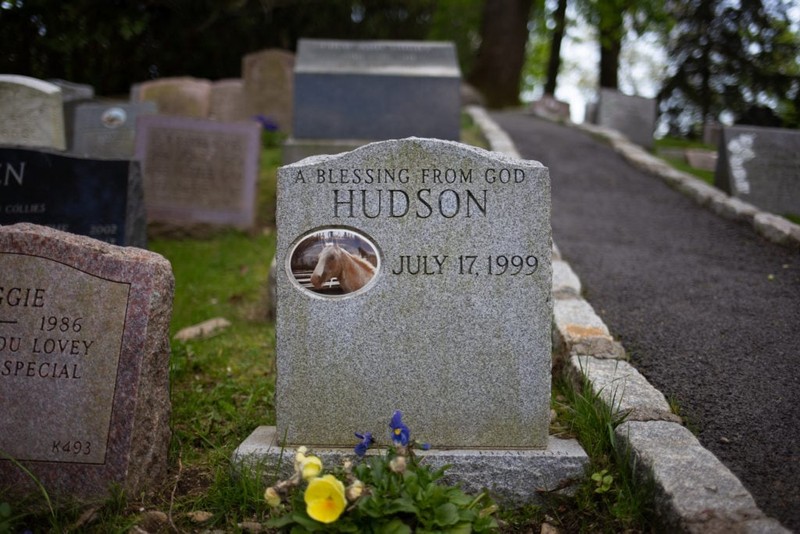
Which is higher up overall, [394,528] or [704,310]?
[704,310]

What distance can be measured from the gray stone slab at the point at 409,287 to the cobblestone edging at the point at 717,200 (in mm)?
3934

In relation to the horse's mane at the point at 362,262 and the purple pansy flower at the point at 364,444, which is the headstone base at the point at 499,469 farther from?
the horse's mane at the point at 362,262

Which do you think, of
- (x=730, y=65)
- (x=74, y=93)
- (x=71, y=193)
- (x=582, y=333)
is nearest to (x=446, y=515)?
(x=582, y=333)

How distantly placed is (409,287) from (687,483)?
1.23 m

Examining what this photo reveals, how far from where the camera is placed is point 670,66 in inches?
614

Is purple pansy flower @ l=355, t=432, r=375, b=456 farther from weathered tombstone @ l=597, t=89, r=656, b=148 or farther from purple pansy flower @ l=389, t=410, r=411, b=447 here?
weathered tombstone @ l=597, t=89, r=656, b=148

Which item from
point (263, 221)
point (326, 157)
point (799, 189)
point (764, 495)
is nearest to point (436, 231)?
point (326, 157)

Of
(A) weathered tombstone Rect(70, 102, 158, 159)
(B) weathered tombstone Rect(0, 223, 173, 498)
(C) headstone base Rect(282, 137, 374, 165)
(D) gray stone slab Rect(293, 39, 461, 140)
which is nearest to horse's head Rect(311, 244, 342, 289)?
(B) weathered tombstone Rect(0, 223, 173, 498)

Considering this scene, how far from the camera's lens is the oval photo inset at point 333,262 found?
2.71m

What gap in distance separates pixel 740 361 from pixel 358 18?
1609cm

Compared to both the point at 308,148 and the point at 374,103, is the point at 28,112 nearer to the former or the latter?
the point at 308,148

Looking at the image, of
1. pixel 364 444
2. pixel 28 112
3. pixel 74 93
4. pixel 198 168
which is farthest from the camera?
pixel 74 93

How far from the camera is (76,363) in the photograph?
8.76 ft

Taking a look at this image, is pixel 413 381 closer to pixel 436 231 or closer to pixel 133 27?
pixel 436 231
